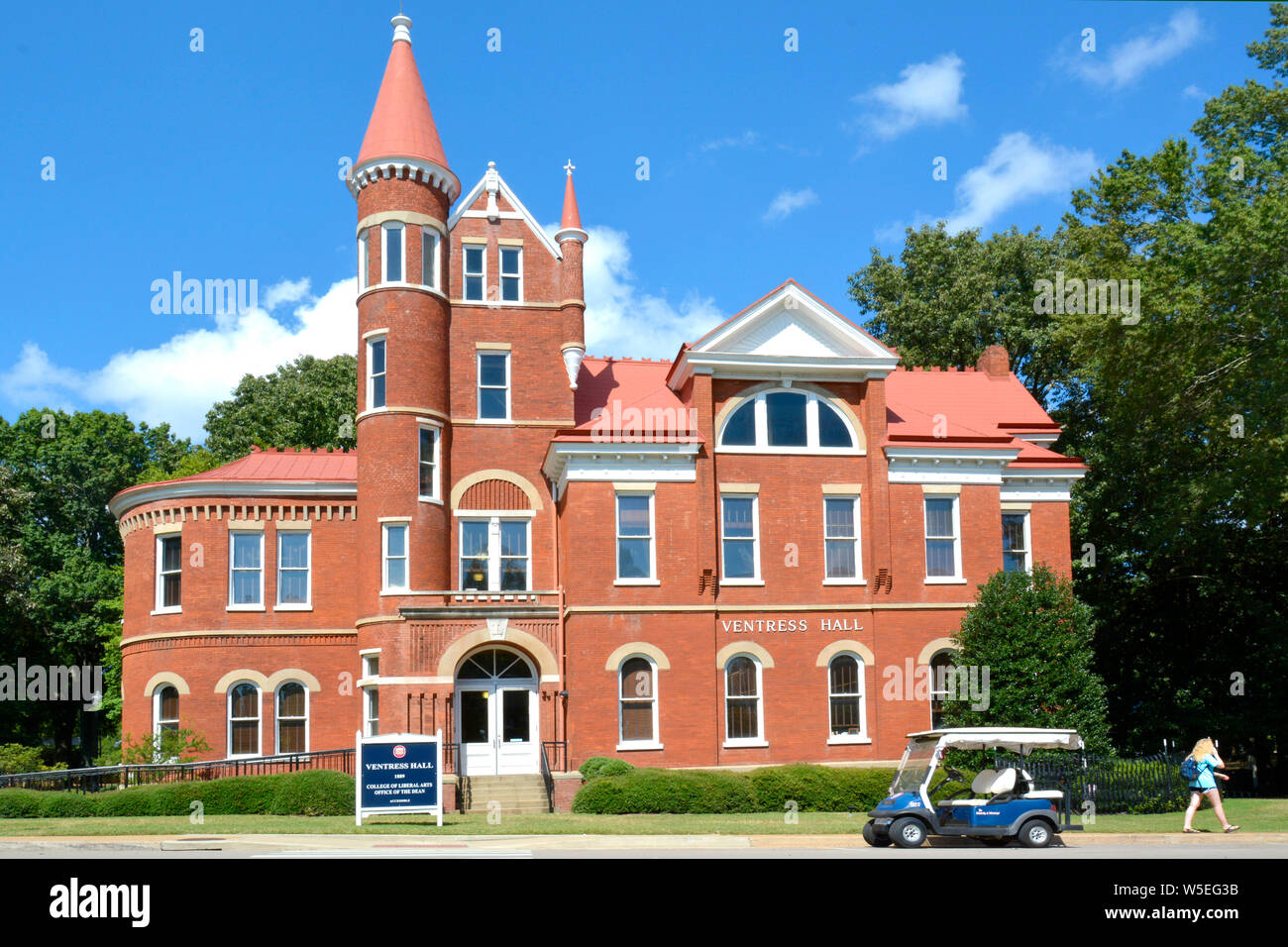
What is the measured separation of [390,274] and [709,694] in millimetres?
14119

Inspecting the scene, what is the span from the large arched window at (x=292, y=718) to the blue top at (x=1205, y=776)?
22.0 metres

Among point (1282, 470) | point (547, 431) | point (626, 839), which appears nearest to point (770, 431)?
point (547, 431)

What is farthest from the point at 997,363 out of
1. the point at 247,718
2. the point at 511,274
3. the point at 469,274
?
the point at 247,718

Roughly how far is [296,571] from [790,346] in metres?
14.8

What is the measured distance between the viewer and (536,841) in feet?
61.8

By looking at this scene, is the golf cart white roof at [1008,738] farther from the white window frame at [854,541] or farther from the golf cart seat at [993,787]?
the white window frame at [854,541]

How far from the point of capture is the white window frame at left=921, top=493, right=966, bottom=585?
3234cm

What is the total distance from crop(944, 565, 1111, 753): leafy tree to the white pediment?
6700 mm

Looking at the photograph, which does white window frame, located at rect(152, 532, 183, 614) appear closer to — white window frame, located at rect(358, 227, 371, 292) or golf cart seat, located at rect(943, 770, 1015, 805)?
white window frame, located at rect(358, 227, 371, 292)

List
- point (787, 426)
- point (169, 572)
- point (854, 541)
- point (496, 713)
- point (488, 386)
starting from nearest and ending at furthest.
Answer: point (496, 713), point (854, 541), point (787, 426), point (169, 572), point (488, 386)

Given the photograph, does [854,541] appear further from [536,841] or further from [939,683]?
[536,841]

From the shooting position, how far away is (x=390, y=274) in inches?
1309
